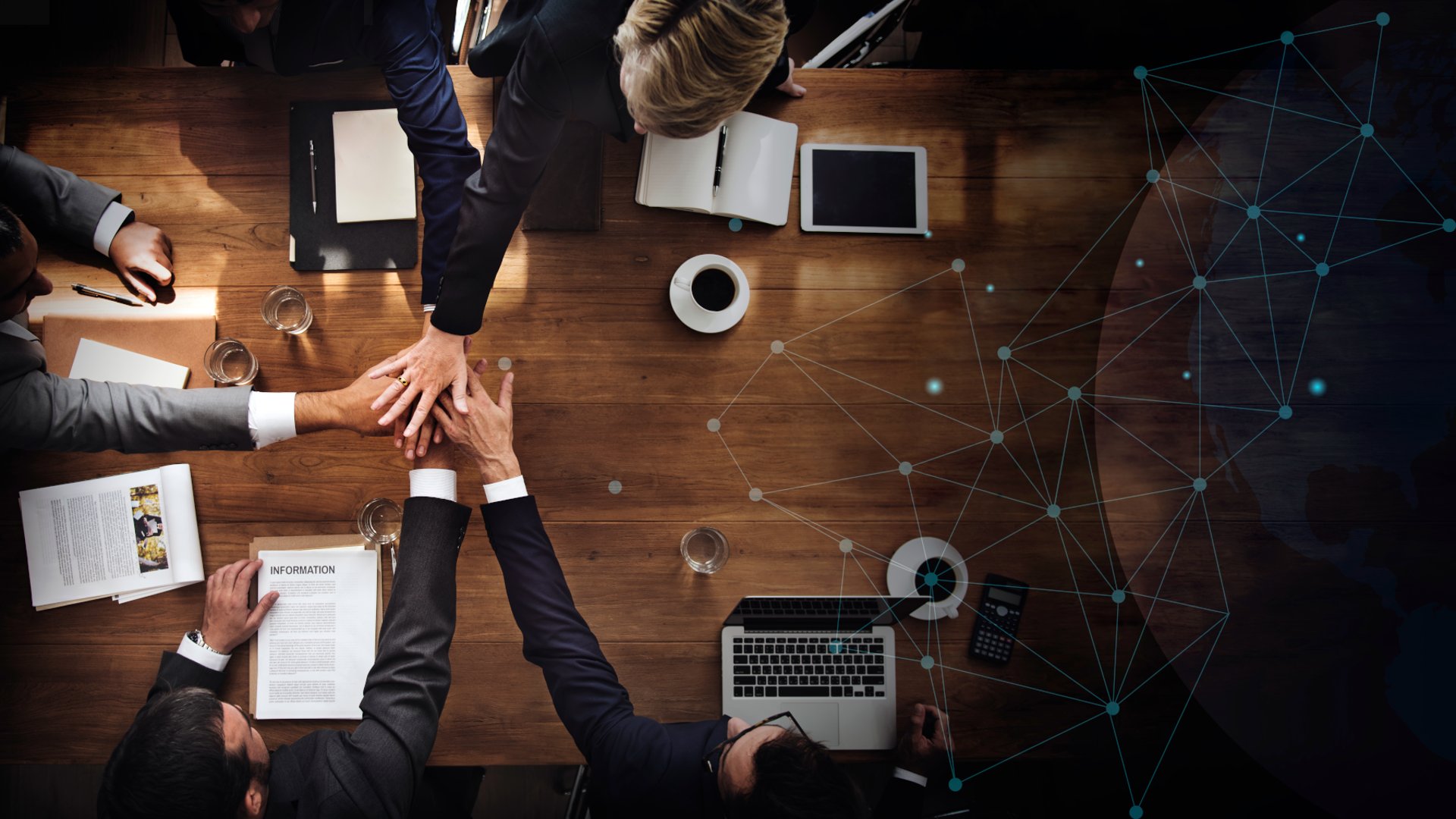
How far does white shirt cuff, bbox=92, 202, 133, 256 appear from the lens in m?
1.45

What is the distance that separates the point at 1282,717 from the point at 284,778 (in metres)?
1.85

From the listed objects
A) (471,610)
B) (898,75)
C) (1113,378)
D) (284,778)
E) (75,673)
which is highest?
(898,75)

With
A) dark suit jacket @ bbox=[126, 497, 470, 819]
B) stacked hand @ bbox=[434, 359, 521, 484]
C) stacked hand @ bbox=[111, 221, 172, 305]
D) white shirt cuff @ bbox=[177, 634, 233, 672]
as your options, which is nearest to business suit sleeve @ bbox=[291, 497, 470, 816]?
dark suit jacket @ bbox=[126, 497, 470, 819]

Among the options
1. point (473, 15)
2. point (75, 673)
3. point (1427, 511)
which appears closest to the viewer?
point (1427, 511)

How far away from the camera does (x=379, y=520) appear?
1461mm

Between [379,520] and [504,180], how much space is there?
71 centimetres

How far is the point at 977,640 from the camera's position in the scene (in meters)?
1.47

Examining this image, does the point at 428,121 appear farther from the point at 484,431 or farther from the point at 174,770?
the point at 174,770

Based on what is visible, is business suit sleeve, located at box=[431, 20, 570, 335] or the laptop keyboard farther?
the laptop keyboard

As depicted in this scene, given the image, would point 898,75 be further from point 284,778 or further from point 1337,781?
point 284,778

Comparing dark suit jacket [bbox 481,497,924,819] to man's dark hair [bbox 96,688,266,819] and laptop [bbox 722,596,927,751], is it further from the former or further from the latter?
man's dark hair [bbox 96,688,266,819]

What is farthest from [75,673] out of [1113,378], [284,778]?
[1113,378]

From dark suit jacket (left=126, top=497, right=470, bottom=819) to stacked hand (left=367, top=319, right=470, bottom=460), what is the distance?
138mm

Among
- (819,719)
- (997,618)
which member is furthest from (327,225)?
(997,618)
